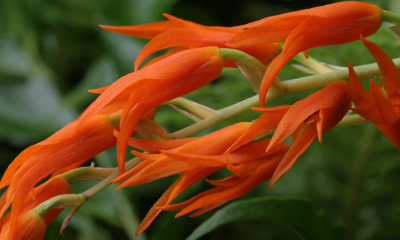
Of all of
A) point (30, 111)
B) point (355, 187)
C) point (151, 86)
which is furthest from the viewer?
point (30, 111)

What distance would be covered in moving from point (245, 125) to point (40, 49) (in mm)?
772

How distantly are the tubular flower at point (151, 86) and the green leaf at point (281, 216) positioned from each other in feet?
0.57

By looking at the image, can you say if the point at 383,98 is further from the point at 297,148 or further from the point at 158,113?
the point at 158,113

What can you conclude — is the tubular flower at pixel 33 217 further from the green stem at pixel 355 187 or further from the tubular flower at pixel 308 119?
the green stem at pixel 355 187

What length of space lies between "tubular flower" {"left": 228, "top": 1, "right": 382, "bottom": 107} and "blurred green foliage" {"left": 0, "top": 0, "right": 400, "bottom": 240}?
0.71 feet

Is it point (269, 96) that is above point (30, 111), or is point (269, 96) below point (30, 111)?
above

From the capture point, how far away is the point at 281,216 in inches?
14.7

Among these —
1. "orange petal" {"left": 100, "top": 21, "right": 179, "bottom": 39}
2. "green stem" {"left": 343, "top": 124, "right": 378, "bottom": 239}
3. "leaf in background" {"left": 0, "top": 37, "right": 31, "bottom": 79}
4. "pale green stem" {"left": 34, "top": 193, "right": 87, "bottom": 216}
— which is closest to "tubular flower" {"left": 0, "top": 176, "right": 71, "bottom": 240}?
"pale green stem" {"left": 34, "top": 193, "right": 87, "bottom": 216}

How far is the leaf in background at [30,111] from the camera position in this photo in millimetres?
741

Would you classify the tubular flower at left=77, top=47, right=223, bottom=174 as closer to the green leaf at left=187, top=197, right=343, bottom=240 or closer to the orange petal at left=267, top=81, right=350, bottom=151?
the orange petal at left=267, top=81, right=350, bottom=151

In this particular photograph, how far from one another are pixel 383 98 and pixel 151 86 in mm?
133

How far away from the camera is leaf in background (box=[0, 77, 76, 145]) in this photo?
0.74 meters

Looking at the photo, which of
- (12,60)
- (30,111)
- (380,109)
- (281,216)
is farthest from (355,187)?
(12,60)

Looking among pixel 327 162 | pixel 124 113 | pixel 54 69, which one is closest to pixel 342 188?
pixel 327 162
